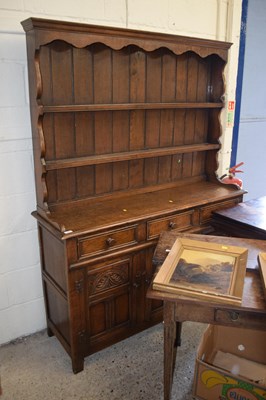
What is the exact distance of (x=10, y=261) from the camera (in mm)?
2107

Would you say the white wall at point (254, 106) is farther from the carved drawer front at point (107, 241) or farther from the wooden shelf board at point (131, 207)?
the carved drawer front at point (107, 241)

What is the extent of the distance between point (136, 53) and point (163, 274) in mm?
1388

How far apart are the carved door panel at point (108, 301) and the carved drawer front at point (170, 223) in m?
0.22

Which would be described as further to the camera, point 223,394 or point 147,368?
point 147,368

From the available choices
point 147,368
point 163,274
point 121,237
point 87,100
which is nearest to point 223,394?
point 147,368

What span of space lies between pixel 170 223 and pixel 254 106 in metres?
1.94

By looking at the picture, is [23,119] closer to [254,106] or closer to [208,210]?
[208,210]

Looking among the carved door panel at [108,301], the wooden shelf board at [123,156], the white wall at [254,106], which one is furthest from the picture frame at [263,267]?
the white wall at [254,106]

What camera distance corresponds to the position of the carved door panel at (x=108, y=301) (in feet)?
6.26

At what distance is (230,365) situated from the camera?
1.75 m

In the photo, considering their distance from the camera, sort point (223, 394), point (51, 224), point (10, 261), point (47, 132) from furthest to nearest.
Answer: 1. point (10, 261)
2. point (47, 132)
3. point (51, 224)
4. point (223, 394)

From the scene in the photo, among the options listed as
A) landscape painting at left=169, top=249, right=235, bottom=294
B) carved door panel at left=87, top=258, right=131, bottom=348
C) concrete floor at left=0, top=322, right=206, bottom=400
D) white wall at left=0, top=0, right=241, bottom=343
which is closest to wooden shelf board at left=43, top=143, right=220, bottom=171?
white wall at left=0, top=0, right=241, bottom=343

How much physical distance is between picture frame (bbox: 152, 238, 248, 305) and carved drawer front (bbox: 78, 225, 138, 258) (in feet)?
1.06

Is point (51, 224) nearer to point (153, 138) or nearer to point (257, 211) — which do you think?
point (153, 138)
